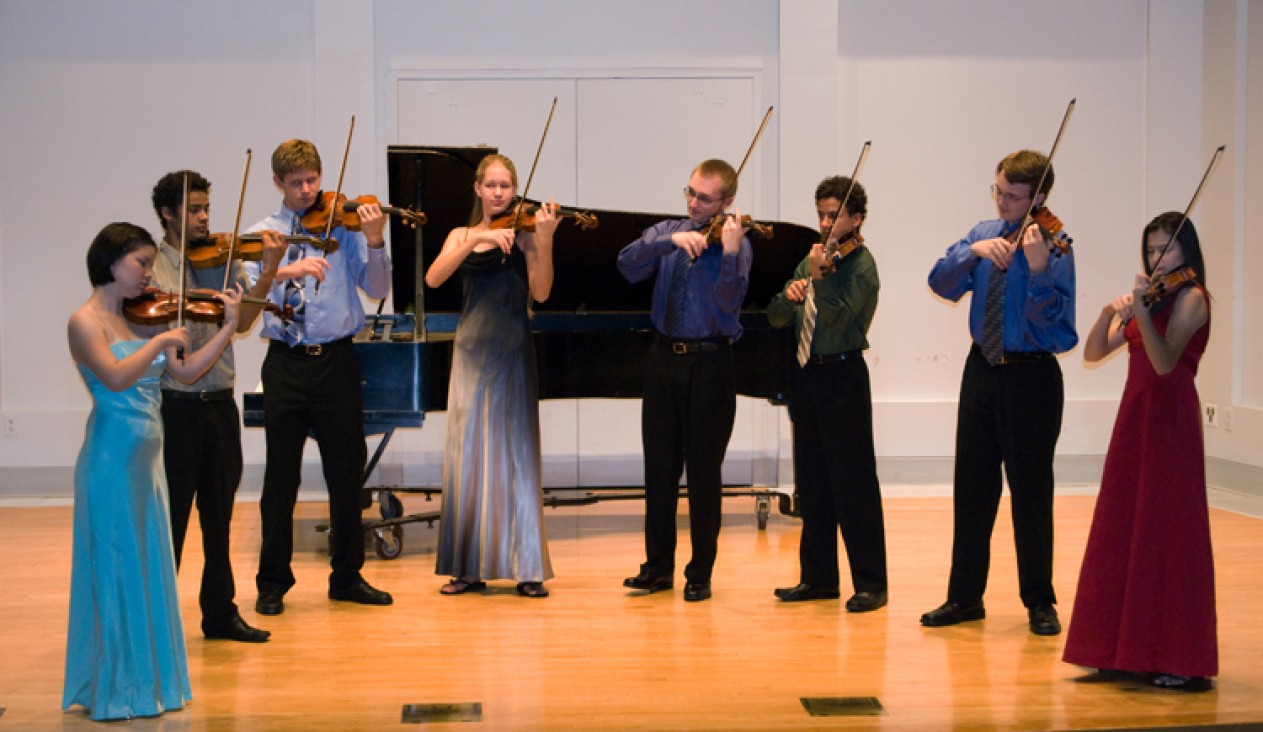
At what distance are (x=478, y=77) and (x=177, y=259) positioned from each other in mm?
3844

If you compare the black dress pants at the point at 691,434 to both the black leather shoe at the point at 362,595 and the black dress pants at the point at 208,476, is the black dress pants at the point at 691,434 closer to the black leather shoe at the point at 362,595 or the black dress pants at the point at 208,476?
the black leather shoe at the point at 362,595

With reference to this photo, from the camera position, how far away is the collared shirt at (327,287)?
4477mm

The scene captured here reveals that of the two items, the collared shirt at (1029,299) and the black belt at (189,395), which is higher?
the collared shirt at (1029,299)

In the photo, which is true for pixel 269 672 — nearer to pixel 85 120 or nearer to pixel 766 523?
pixel 766 523

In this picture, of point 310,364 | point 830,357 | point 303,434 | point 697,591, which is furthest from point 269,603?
point 830,357

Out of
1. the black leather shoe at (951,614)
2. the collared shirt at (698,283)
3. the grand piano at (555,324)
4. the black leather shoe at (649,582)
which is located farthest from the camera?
the grand piano at (555,324)

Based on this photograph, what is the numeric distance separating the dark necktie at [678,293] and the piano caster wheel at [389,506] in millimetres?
1956

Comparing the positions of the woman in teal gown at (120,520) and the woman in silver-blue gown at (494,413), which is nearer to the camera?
the woman in teal gown at (120,520)

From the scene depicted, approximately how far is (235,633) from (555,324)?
2.31 metres

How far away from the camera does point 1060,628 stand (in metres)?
4.30

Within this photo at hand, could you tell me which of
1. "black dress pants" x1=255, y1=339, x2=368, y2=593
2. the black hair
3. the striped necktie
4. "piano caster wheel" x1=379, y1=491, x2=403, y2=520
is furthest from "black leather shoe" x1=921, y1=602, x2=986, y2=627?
the black hair

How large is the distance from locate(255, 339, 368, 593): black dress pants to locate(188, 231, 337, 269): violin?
0.39 meters

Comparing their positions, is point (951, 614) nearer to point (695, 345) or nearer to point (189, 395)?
point (695, 345)

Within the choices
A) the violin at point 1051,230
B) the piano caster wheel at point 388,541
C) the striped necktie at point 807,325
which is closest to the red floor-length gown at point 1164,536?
the violin at point 1051,230
